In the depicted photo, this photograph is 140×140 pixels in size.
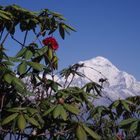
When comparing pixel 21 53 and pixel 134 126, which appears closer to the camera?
pixel 134 126

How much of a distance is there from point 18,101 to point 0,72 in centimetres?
81

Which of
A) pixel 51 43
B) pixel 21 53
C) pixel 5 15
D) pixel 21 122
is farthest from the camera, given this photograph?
pixel 51 43

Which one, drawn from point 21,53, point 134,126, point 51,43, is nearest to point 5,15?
point 21,53

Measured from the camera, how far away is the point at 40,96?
4.50 m

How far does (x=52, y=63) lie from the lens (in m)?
4.64

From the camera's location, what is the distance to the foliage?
359 centimetres

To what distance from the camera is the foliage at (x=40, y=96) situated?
3.59 metres

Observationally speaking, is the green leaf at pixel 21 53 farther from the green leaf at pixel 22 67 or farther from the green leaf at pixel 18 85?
the green leaf at pixel 18 85

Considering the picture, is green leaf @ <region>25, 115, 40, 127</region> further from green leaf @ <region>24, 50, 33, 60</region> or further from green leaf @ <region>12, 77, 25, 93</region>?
green leaf @ <region>24, 50, 33, 60</region>

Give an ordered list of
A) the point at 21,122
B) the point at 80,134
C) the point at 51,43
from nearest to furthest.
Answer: the point at 21,122, the point at 80,134, the point at 51,43

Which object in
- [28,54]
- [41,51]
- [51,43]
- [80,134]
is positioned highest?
[51,43]

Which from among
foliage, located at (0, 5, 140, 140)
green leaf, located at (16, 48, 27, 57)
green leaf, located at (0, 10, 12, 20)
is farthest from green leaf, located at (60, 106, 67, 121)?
green leaf, located at (0, 10, 12, 20)

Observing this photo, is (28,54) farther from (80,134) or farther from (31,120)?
(80,134)

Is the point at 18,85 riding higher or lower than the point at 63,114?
higher
